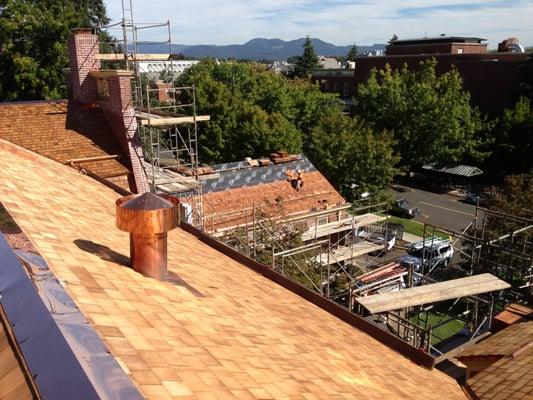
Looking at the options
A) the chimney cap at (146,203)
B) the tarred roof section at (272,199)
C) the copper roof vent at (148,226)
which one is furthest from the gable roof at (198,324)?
the tarred roof section at (272,199)

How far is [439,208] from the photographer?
128ft

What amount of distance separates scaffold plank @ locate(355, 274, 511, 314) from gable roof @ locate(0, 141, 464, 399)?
2963 mm

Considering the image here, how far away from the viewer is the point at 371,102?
1801 inches

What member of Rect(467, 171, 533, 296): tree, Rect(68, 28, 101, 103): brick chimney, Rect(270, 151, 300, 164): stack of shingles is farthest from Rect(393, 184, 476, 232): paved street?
Rect(68, 28, 101, 103): brick chimney

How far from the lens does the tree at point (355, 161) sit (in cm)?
3095

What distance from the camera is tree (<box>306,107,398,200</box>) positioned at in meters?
31.0

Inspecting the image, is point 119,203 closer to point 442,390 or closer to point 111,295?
point 111,295

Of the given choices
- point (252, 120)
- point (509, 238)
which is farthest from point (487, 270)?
point (252, 120)

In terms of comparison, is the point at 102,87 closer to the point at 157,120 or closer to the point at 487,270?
the point at 157,120

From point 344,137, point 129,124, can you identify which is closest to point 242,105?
point 344,137

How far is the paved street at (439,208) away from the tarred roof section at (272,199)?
569 inches

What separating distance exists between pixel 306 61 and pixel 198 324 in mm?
77264

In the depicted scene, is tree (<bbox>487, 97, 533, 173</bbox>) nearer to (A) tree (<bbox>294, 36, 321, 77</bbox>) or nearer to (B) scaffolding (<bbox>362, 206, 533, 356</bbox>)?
(B) scaffolding (<bbox>362, 206, 533, 356</bbox>)

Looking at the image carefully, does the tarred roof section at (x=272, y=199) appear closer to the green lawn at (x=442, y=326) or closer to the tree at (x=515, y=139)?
the green lawn at (x=442, y=326)
